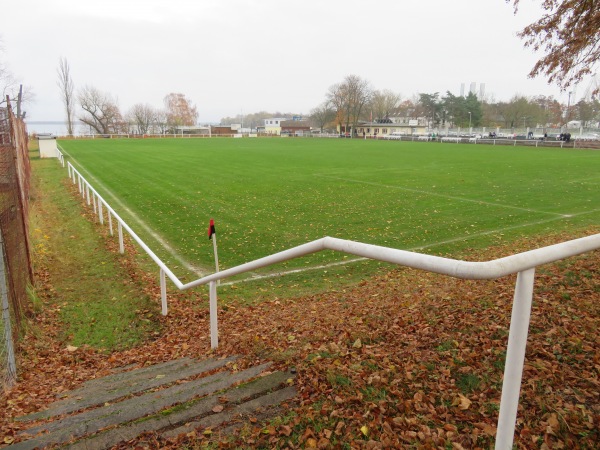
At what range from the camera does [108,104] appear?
312 ft

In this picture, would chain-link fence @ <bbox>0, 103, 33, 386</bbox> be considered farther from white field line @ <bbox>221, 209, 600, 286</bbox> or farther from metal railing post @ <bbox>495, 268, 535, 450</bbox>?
metal railing post @ <bbox>495, 268, 535, 450</bbox>

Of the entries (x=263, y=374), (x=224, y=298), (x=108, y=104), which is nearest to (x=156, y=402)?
(x=263, y=374)

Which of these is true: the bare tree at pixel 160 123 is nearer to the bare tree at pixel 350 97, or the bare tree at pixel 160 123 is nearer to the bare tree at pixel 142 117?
the bare tree at pixel 142 117

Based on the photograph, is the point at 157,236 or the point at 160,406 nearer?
the point at 160,406

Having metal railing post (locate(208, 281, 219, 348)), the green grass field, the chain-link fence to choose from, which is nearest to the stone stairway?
metal railing post (locate(208, 281, 219, 348))

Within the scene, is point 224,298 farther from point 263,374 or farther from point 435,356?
point 435,356

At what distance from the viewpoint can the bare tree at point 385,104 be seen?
121781 millimetres

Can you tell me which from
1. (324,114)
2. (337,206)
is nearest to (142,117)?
(324,114)

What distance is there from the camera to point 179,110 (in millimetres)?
123562

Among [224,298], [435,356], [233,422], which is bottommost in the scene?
[224,298]

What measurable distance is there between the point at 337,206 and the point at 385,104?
11718 cm

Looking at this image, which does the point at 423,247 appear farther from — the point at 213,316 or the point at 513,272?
the point at 513,272

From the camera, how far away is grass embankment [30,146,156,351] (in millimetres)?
6691

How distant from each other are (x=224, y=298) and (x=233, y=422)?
16.5 ft
